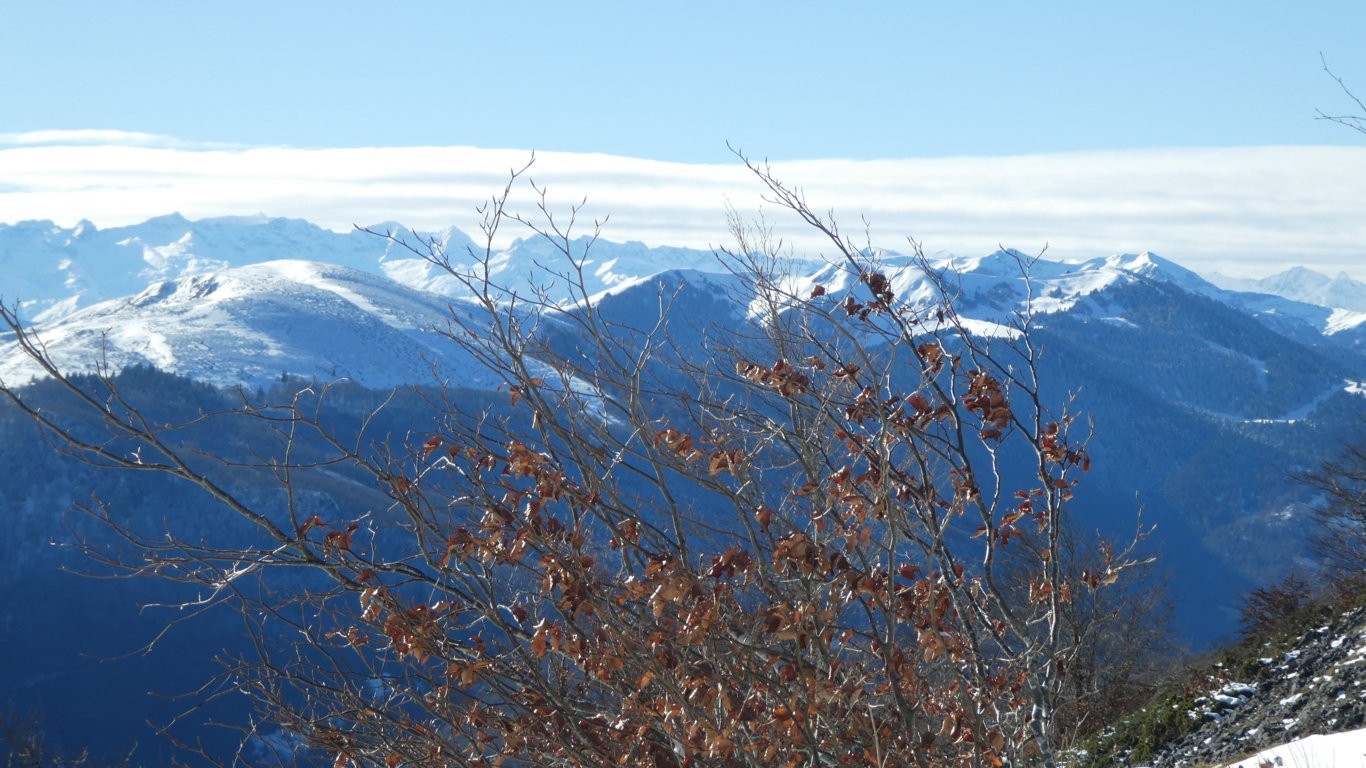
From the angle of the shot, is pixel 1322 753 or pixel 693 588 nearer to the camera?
pixel 693 588

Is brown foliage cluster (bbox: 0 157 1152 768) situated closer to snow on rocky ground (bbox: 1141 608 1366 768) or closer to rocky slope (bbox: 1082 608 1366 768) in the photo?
snow on rocky ground (bbox: 1141 608 1366 768)

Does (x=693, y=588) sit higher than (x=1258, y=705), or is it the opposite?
(x=693, y=588)

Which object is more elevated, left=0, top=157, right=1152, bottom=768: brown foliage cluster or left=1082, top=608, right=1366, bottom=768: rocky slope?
left=0, top=157, right=1152, bottom=768: brown foliage cluster

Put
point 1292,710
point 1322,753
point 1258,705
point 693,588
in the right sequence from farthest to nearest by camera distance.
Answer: point 1258,705
point 1292,710
point 1322,753
point 693,588

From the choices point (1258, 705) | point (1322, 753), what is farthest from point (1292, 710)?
point (1322, 753)

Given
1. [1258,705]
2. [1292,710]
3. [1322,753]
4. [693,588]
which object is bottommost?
[1258,705]

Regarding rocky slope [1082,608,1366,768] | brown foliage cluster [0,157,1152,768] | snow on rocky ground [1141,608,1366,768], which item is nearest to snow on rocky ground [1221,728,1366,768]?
snow on rocky ground [1141,608,1366,768]

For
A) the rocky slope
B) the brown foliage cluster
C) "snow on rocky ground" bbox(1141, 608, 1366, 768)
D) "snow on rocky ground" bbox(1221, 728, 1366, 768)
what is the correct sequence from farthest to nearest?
the rocky slope, "snow on rocky ground" bbox(1141, 608, 1366, 768), "snow on rocky ground" bbox(1221, 728, 1366, 768), the brown foliage cluster

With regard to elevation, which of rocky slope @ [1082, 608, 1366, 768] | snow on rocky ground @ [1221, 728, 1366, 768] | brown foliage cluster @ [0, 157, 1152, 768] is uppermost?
brown foliage cluster @ [0, 157, 1152, 768]

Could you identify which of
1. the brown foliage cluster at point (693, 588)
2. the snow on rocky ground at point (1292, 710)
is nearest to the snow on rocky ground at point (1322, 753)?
the snow on rocky ground at point (1292, 710)

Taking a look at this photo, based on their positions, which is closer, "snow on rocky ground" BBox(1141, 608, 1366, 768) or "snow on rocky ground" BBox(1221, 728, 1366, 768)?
"snow on rocky ground" BBox(1221, 728, 1366, 768)

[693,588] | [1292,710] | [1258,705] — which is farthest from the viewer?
[1258,705]

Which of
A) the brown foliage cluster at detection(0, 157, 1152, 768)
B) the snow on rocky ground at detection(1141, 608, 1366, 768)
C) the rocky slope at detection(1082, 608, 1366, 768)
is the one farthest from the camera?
the rocky slope at detection(1082, 608, 1366, 768)

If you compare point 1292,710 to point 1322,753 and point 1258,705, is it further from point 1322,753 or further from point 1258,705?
point 1322,753
